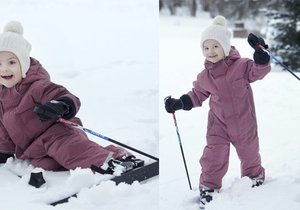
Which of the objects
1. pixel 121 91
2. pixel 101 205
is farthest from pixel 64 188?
pixel 121 91

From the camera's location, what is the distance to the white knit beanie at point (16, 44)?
48.3 inches

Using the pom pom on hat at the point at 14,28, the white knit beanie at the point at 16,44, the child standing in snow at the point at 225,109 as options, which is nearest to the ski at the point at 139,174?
the child standing in snow at the point at 225,109

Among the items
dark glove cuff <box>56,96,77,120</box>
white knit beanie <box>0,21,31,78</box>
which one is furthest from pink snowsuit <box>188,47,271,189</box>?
white knit beanie <box>0,21,31,78</box>

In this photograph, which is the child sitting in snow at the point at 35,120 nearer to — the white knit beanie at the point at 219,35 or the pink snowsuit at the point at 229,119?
the pink snowsuit at the point at 229,119

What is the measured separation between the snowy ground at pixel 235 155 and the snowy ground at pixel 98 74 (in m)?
0.07

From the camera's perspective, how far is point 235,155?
1396 millimetres

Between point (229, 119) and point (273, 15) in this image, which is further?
point (273, 15)

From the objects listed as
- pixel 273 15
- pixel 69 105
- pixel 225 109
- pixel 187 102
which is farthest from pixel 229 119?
pixel 273 15

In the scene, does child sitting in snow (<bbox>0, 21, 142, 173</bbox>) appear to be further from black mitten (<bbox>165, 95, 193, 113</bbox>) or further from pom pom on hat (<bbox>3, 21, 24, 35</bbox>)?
black mitten (<bbox>165, 95, 193, 113</bbox>)

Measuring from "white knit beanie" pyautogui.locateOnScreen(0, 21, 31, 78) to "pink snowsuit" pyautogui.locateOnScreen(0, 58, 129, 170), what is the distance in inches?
1.5

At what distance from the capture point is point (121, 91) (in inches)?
78.2

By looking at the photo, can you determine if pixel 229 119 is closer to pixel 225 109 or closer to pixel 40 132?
pixel 225 109

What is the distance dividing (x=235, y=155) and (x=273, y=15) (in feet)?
7.24

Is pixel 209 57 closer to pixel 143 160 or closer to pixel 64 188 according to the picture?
pixel 143 160
